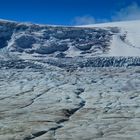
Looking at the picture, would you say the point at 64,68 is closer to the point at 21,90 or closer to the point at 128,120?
the point at 21,90

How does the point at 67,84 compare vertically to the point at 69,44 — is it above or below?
below

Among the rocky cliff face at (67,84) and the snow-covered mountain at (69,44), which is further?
the snow-covered mountain at (69,44)

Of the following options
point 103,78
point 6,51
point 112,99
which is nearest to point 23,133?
point 112,99

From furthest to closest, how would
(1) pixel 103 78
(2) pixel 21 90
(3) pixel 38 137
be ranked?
(1) pixel 103 78
(2) pixel 21 90
(3) pixel 38 137

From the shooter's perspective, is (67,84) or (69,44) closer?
(67,84)

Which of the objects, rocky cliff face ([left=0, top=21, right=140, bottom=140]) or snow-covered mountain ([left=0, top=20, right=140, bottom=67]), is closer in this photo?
rocky cliff face ([left=0, top=21, right=140, bottom=140])
